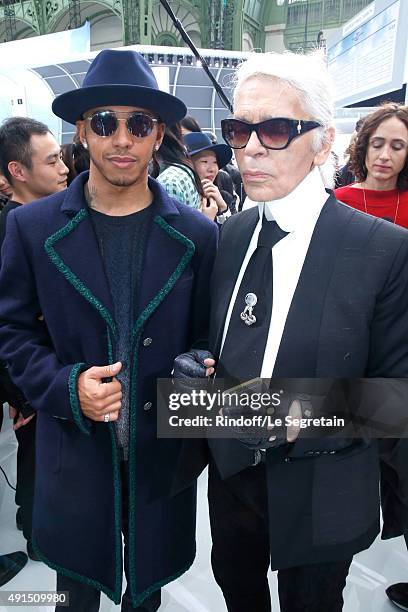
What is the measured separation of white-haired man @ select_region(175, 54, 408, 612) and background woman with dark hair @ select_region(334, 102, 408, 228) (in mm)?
1522

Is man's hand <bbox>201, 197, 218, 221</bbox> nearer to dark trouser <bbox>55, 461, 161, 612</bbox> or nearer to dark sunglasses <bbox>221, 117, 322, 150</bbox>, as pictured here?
dark sunglasses <bbox>221, 117, 322, 150</bbox>

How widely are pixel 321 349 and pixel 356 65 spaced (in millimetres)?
11807

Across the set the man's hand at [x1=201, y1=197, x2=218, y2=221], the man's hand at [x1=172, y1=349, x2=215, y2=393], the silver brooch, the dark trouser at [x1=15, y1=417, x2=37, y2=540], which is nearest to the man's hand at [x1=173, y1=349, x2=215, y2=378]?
the man's hand at [x1=172, y1=349, x2=215, y2=393]

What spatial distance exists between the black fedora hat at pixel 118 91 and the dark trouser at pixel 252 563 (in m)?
1.09

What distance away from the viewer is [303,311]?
3.48 ft

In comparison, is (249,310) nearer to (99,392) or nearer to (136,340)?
(136,340)

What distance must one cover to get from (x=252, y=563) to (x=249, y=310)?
0.83 m

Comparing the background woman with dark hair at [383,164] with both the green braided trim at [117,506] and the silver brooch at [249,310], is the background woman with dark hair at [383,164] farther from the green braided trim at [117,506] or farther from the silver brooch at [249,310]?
the green braided trim at [117,506]

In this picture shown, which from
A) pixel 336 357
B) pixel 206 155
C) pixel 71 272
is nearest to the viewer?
pixel 336 357

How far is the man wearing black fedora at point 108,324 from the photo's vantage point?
1.25m

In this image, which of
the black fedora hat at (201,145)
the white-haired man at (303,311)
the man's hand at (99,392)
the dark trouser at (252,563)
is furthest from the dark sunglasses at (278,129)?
the black fedora hat at (201,145)

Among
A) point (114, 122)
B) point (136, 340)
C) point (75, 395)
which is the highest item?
point (114, 122)

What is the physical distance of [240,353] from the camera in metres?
1.14

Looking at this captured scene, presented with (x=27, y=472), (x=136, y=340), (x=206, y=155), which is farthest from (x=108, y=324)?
(x=206, y=155)
